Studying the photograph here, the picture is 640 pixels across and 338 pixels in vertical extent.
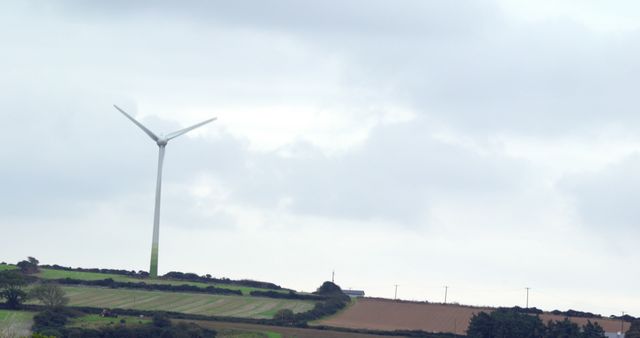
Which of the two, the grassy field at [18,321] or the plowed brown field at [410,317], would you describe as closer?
the grassy field at [18,321]

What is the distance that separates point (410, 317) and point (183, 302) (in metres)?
28.6

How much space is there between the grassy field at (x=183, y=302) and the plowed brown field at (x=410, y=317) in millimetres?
7169

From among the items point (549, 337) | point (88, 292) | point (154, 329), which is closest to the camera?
point (154, 329)

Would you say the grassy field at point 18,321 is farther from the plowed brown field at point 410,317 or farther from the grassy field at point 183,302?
the plowed brown field at point 410,317

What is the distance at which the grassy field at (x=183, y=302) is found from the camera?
6590 inches

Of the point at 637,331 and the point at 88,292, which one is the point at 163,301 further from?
the point at 637,331

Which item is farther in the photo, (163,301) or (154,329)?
(163,301)

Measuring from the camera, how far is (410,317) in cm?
17488

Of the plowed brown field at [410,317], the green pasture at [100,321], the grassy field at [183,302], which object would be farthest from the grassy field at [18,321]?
the plowed brown field at [410,317]

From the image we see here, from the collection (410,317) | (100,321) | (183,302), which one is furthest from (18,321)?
(410,317)

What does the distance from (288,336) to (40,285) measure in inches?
1668

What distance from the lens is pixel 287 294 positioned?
19488 cm

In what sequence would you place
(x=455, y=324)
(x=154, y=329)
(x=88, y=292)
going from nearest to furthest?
(x=154, y=329) < (x=455, y=324) < (x=88, y=292)

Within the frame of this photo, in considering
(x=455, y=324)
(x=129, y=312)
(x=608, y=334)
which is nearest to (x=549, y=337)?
(x=608, y=334)
